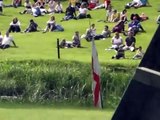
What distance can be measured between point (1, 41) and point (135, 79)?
70.0 ft

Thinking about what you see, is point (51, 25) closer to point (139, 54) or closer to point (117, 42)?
point (117, 42)

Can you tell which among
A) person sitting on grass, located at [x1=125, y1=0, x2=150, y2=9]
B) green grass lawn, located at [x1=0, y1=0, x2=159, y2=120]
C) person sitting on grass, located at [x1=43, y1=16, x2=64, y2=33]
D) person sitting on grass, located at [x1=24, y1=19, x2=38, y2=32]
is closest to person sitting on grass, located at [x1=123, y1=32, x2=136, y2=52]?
green grass lawn, located at [x1=0, y1=0, x2=159, y2=120]

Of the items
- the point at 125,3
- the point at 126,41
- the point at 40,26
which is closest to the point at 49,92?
the point at 126,41

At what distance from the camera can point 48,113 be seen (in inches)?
674

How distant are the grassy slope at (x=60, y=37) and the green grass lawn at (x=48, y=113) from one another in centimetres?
354

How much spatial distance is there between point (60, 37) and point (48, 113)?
10.2 m

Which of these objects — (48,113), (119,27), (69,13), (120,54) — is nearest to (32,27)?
(69,13)

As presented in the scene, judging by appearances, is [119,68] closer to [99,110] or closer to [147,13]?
[99,110]

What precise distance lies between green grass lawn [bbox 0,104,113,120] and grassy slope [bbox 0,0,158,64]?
354 centimetres

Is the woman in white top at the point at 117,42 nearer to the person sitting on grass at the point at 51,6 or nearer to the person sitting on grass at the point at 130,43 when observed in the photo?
the person sitting on grass at the point at 130,43

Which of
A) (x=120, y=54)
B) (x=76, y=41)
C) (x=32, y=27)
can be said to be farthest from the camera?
(x=32, y=27)

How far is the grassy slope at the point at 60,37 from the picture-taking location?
2289 centimetres

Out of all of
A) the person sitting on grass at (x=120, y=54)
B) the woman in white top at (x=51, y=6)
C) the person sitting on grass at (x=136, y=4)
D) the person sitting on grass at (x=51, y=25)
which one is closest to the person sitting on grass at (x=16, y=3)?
the woman in white top at (x=51, y=6)

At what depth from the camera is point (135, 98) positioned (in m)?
4.73
